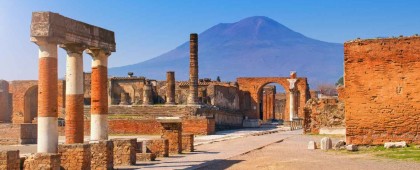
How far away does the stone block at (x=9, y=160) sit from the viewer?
12.5m

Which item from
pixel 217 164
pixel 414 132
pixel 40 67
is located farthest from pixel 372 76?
pixel 40 67

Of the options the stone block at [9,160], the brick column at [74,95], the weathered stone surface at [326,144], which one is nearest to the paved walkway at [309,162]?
the weathered stone surface at [326,144]

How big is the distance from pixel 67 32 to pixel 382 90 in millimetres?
10582

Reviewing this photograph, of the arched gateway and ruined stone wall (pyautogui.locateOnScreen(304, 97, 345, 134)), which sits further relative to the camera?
the arched gateway

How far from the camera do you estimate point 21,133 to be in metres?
31.5

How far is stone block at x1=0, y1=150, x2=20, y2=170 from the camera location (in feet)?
40.9

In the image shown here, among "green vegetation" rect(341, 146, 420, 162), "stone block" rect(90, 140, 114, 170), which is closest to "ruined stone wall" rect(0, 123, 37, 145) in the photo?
"stone block" rect(90, 140, 114, 170)

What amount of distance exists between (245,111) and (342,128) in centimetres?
2869

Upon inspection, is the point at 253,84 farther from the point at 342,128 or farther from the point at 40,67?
the point at 40,67

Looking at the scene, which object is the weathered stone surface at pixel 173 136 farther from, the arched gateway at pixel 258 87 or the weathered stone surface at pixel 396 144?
the arched gateway at pixel 258 87

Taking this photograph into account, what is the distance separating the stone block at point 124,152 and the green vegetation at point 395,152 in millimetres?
6934

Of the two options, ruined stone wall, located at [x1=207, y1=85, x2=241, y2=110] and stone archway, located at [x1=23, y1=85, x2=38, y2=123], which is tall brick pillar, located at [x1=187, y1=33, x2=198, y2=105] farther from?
stone archway, located at [x1=23, y1=85, x2=38, y2=123]

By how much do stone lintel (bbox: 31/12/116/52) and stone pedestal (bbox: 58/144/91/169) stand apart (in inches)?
94.8

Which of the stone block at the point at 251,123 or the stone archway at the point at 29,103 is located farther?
the stone block at the point at 251,123
